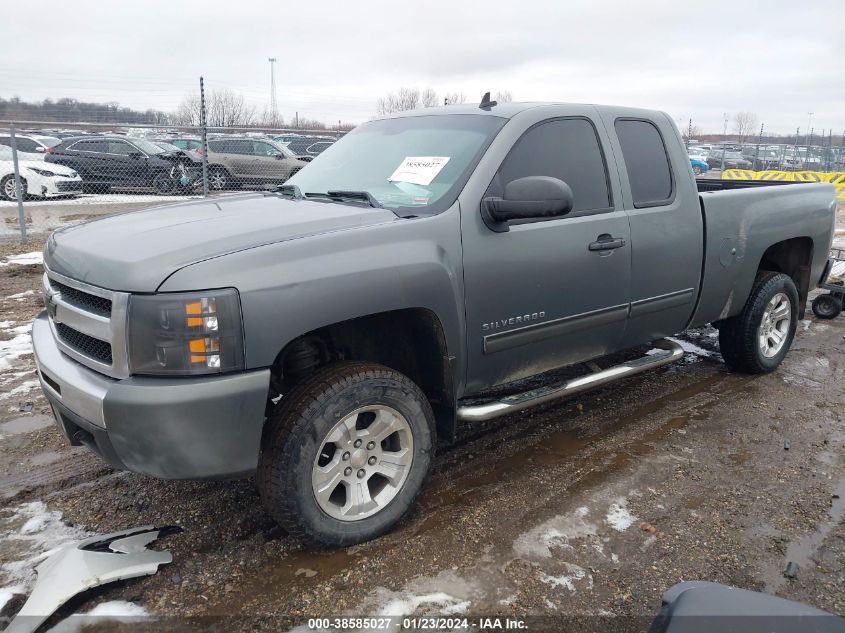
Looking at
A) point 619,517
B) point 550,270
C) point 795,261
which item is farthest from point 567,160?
point 795,261

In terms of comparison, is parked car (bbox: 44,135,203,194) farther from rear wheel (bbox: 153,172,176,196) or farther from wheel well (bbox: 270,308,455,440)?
wheel well (bbox: 270,308,455,440)

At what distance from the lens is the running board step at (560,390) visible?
10.4 ft

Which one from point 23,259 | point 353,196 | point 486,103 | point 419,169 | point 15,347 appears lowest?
point 15,347

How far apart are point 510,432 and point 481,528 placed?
1135 millimetres

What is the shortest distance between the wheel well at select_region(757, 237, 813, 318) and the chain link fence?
27.7ft

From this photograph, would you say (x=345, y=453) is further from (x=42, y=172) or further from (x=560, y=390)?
(x=42, y=172)

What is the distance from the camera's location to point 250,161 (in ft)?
52.4

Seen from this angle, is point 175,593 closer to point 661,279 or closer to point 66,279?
point 66,279

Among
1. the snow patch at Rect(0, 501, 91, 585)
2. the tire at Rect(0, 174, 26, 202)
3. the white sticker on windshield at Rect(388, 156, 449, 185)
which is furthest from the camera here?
the tire at Rect(0, 174, 26, 202)

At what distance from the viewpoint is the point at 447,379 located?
3078 millimetres

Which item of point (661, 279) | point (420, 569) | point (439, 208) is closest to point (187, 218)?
point (439, 208)

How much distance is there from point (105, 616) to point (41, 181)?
13852 mm

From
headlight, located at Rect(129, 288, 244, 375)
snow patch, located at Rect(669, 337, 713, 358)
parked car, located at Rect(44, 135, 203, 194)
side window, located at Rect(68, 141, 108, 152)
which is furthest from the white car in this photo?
headlight, located at Rect(129, 288, 244, 375)

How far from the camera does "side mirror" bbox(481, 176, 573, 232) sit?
3.00 metres
